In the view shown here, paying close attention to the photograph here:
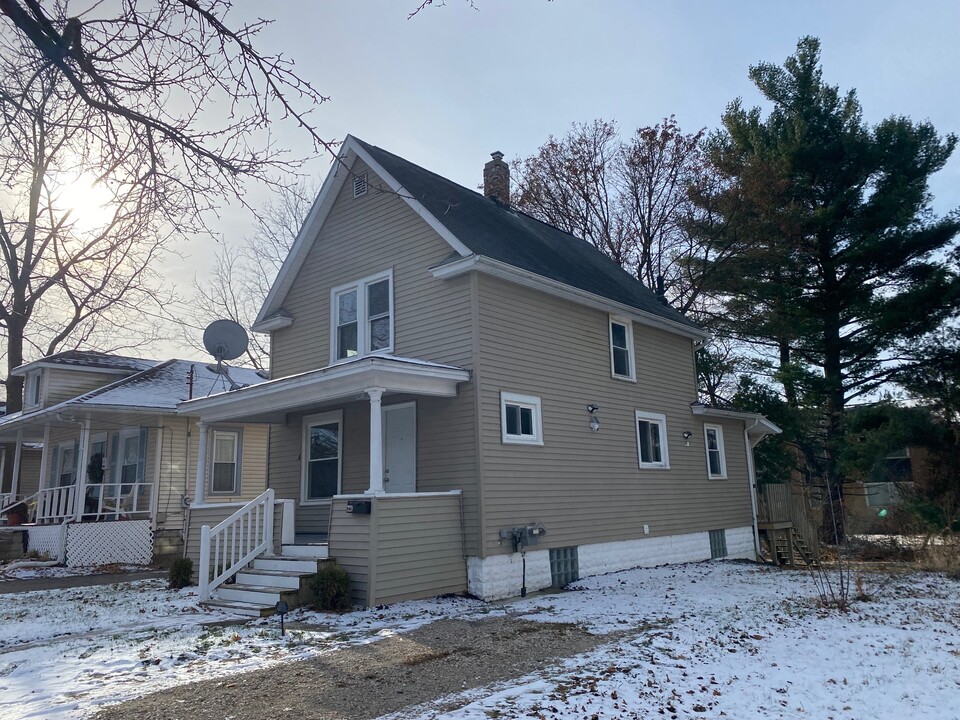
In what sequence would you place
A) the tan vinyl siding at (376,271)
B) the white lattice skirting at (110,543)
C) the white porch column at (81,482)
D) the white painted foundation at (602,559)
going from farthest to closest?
the white porch column at (81,482) < the white lattice skirting at (110,543) < the tan vinyl siding at (376,271) < the white painted foundation at (602,559)

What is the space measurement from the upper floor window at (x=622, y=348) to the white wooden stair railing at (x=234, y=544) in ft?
Result: 24.3

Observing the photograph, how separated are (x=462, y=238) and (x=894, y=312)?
15.8 m

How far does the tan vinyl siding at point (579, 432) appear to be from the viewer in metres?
11.8

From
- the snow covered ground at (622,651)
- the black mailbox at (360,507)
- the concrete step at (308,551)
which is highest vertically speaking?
Result: the black mailbox at (360,507)

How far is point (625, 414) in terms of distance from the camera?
49.1 ft

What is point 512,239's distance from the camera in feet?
47.1

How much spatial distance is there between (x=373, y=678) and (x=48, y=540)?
46.7ft

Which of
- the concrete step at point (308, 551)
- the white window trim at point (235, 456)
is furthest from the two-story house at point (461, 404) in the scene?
the white window trim at point (235, 456)

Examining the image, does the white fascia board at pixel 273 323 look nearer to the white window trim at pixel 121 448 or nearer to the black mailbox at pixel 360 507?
the white window trim at pixel 121 448

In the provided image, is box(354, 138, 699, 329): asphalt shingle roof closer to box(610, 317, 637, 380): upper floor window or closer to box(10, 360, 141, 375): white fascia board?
box(610, 317, 637, 380): upper floor window

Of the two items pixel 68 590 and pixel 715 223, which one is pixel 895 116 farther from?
pixel 68 590

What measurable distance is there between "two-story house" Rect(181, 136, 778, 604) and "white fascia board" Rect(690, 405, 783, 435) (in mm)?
126

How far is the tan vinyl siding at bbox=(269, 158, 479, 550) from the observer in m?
11.6

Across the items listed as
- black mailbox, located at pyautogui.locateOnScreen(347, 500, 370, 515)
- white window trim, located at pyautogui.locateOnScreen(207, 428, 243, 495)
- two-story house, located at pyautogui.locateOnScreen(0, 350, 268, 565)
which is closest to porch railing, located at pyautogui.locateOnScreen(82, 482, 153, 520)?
two-story house, located at pyautogui.locateOnScreen(0, 350, 268, 565)
